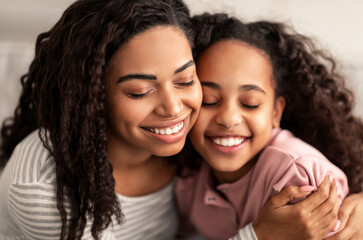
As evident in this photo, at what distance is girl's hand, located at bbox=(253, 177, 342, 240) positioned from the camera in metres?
1.22

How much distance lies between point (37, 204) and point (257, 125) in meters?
0.64

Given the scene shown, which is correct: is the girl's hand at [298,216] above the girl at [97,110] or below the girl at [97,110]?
below

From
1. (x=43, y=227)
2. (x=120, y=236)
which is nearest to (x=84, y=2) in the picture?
(x=43, y=227)

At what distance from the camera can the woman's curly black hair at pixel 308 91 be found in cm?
139

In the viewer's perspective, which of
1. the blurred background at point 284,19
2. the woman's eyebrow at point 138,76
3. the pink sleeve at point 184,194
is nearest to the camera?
the woman's eyebrow at point 138,76

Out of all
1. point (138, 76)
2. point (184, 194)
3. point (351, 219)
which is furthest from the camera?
point (184, 194)

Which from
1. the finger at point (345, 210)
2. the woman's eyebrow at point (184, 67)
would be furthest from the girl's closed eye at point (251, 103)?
the finger at point (345, 210)

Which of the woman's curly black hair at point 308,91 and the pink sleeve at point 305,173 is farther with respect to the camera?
the woman's curly black hair at point 308,91

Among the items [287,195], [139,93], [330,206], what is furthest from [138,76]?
[330,206]

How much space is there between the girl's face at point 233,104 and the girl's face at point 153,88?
Result: 81 mm

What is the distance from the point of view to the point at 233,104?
1.27 meters

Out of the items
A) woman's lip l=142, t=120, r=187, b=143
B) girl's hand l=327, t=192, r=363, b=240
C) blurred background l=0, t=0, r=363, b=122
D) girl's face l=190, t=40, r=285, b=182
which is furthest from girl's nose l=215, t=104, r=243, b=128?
blurred background l=0, t=0, r=363, b=122

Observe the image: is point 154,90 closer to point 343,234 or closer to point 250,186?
point 250,186

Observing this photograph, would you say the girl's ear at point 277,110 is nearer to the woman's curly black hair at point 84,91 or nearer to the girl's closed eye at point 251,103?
the girl's closed eye at point 251,103
